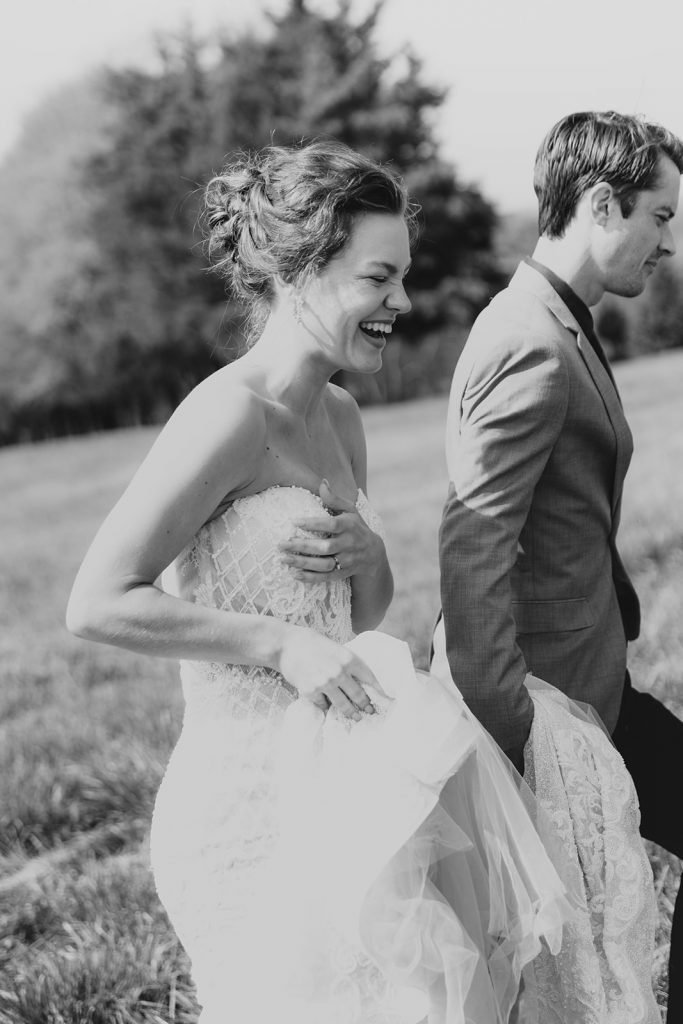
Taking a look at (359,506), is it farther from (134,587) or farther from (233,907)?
(233,907)

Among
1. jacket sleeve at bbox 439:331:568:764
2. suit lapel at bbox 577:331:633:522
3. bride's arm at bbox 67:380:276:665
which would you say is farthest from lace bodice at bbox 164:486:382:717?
suit lapel at bbox 577:331:633:522

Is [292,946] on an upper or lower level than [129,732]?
upper

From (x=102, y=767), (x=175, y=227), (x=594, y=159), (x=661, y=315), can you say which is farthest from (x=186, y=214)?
(x=594, y=159)

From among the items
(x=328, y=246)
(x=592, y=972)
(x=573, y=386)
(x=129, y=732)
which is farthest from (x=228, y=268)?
(x=129, y=732)

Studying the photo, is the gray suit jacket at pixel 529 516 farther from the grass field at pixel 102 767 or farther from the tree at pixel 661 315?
the tree at pixel 661 315

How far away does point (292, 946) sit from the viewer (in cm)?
231

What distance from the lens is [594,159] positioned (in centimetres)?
282

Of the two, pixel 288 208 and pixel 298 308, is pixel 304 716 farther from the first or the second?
pixel 288 208

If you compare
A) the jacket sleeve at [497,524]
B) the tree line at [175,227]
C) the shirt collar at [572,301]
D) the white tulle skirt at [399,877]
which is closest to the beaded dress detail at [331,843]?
the white tulle skirt at [399,877]

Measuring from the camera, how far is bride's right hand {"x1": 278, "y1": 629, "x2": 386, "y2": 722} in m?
2.29

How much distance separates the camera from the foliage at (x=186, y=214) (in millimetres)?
35750

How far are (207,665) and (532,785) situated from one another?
2.48 ft

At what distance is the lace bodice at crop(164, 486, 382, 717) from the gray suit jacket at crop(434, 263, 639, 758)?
1.04 ft

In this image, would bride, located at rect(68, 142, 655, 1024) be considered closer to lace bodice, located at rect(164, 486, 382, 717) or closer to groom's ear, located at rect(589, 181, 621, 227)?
lace bodice, located at rect(164, 486, 382, 717)
